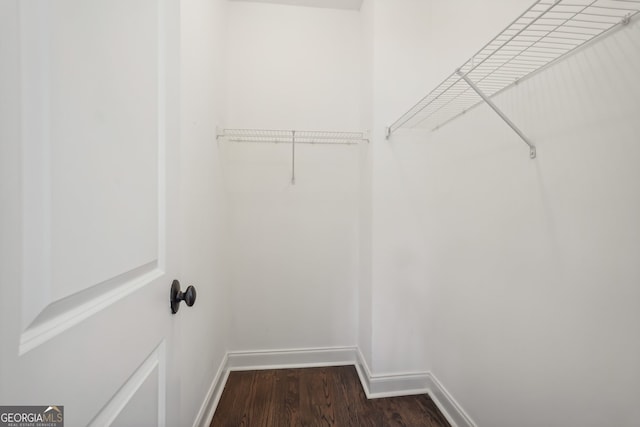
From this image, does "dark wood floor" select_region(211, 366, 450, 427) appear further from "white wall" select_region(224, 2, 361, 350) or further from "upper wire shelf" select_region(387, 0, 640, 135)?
"upper wire shelf" select_region(387, 0, 640, 135)

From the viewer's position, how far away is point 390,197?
158cm

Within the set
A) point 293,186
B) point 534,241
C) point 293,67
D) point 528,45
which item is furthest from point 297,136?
point 534,241

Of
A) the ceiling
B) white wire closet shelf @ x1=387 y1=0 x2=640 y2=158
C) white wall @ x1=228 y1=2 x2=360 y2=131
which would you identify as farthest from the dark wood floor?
the ceiling

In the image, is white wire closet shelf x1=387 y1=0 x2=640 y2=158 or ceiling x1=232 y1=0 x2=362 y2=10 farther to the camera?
ceiling x1=232 y1=0 x2=362 y2=10

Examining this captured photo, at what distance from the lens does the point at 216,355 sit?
1558mm

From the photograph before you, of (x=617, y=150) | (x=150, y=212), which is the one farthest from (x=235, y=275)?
(x=617, y=150)

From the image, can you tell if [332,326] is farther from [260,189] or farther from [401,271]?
[260,189]

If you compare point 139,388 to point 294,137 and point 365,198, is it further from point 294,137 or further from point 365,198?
point 294,137

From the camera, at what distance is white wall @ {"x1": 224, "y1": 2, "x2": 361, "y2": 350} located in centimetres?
179

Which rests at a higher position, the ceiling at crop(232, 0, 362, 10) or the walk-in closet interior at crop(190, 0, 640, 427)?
the ceiling at crop(232, 0, 362, 10)

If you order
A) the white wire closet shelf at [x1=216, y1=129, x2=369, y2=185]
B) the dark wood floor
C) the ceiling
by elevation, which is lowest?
the dark wood floor

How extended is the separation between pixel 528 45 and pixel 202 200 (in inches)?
61.0

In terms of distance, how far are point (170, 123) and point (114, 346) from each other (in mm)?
545

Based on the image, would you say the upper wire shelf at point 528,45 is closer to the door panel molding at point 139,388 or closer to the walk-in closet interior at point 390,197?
the walk-in closet interior at point 390,197
